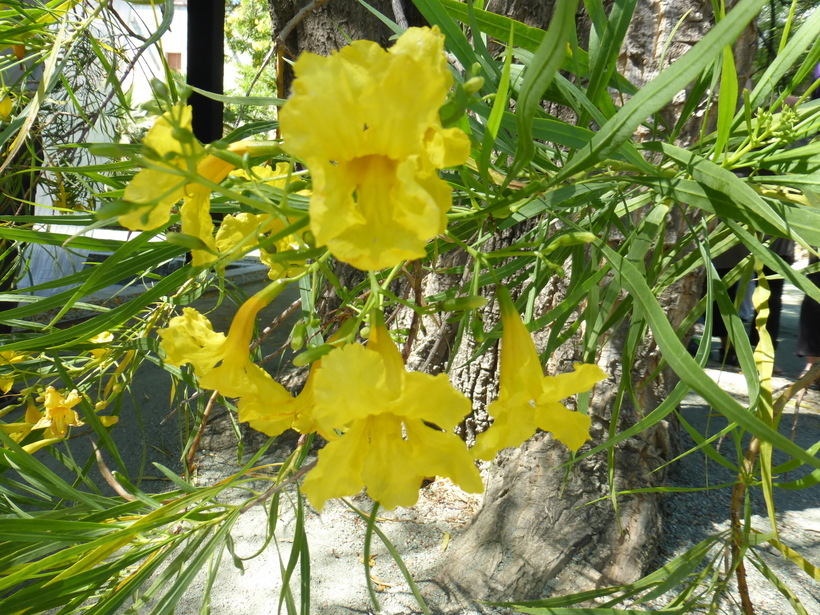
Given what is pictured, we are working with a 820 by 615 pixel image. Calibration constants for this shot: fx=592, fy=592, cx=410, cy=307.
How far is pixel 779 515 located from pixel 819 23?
1.39 meters

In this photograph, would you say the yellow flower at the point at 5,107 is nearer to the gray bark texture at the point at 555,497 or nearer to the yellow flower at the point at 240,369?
the gray bark texture at the point at 555,497

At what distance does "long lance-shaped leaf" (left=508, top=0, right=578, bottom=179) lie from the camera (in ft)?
0.68

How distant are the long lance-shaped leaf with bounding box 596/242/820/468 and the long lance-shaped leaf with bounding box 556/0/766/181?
56 mm

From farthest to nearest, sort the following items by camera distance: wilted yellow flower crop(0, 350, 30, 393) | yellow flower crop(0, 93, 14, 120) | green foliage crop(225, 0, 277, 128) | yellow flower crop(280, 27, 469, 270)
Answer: green foliage crop(225, 0, 277, 128), yellow flower crop(0, 93, 14, 120), wilted yellow flower crop(0, 350, 30, 393), yellow flower crop(280, 27, 469, 270)

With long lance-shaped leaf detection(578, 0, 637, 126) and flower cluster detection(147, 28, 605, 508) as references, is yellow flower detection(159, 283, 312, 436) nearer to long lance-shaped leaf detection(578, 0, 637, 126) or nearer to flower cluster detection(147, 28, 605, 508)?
flower cluster detection(147, 28, 605, 508)

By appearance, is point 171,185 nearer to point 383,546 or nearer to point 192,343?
point 192,343

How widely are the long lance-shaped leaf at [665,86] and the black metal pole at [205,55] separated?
117 cm

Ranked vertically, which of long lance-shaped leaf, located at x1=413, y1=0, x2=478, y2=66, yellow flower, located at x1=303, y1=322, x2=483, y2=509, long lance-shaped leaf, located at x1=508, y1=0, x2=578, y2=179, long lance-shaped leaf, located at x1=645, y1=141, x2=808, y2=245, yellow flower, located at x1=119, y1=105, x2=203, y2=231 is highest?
long lance-shaped leaf, located at x1=413, y1=0, x2=478, y2=66

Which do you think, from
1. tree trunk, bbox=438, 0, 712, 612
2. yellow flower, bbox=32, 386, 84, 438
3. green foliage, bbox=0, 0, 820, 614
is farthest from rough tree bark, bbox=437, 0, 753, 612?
yellow flower, bbox=32, 386, 84, 438

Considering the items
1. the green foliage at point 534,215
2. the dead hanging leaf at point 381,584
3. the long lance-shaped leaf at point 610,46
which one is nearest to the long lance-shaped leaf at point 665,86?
the green foliage at point 534,215

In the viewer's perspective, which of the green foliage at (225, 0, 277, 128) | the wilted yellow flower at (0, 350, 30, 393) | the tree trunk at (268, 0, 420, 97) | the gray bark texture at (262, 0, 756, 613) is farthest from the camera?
the green foliage at (225, 0, 277, 128)

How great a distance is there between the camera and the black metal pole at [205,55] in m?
1.30

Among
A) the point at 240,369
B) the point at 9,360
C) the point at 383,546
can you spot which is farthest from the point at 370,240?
the point at 383,546

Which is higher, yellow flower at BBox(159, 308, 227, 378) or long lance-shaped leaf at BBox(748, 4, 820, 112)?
long lance-shaped leaf at BBox(748, 4, 820, 112)
